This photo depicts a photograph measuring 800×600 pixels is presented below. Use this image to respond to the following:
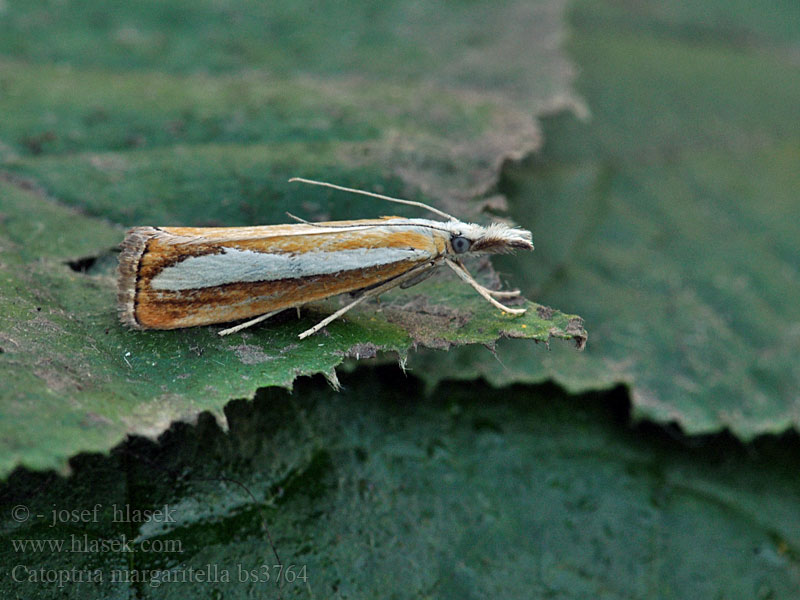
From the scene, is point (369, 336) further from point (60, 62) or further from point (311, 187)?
point (60, 62)

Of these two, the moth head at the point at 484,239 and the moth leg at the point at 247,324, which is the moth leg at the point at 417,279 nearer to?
the moth head at the point at 484,239

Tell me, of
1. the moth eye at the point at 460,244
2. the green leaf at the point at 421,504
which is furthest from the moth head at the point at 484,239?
the green leaf at the point at 421,504

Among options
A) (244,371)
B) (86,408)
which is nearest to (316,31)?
(244,371)

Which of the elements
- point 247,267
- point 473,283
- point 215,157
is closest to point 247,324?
point 247,267

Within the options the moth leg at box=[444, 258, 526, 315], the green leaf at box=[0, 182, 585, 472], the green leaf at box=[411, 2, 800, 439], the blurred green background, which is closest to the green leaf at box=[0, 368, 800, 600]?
the blurred green background

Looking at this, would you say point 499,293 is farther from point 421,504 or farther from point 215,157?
point 215,157

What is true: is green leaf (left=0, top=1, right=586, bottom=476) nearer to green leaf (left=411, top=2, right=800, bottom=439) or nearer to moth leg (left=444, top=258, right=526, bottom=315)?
moth leg (left=444, top=258, right=526, bottom=315)
